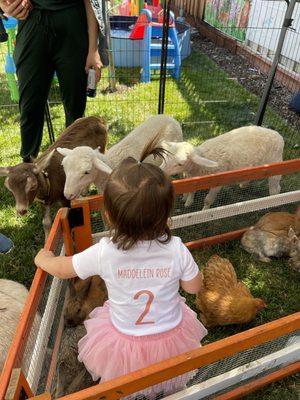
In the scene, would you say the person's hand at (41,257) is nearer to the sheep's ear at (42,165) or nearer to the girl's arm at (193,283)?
the girl's arm at (193,283)

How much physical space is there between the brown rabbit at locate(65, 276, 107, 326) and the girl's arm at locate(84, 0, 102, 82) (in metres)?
2.25

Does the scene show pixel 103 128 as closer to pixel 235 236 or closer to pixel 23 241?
pixel 23 241

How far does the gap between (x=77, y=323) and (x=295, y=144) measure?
4.55 metres

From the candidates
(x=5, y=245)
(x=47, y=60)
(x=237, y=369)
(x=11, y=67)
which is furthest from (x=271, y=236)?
(x=11, y=67)

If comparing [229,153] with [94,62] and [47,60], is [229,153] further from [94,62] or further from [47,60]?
[47,60]

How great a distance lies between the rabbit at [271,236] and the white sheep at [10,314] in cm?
216

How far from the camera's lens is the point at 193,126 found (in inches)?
239

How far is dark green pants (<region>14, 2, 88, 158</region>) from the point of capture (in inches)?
134

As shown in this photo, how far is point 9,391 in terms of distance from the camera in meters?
1.35

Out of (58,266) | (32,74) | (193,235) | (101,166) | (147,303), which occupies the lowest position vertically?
(193,235)

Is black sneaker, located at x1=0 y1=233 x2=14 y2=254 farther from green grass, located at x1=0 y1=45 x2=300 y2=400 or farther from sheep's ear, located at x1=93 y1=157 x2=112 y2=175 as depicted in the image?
sheep's ear, located at x1=93 y1=157 x2=112 y2=175

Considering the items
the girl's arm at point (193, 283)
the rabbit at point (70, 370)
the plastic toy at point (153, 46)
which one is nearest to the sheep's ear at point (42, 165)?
the rabbit at point (70, 370)

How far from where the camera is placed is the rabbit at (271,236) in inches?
136

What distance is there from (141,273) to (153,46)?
6.93 meters
